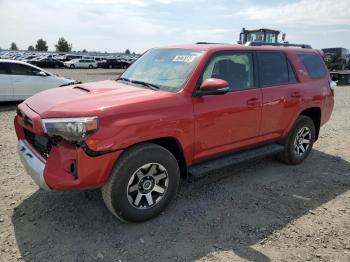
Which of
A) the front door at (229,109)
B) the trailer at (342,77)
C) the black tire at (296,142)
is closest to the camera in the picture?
the front door at (229,109)

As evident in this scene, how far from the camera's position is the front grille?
3.57 meters

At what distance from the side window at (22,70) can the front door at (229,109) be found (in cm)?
850

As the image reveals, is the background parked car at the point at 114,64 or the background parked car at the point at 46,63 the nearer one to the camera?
the background parked car at the point at 46,63

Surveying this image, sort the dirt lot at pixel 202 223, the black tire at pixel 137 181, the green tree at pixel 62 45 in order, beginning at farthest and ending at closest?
the green tree at pixel 62 45
the black tire at pixel 137 181
the dirt lot at pixel 202 223

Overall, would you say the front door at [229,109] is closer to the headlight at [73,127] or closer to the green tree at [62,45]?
the headlight at [73,127]

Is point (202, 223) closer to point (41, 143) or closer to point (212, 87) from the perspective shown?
point (212, 87)

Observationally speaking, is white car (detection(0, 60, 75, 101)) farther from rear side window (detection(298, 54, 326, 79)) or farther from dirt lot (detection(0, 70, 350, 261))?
rear side window (detection(298, 54, 326, 79))

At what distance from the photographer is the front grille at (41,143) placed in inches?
140

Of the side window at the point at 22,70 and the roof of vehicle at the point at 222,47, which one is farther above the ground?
the roof of vehicle at the point at 222,47

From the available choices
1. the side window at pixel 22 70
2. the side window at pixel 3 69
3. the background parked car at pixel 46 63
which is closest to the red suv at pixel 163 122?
the side window at pixel 3 69

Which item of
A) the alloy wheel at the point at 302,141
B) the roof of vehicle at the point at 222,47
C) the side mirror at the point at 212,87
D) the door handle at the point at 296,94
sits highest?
the roof of vehicle at the point at 222,47

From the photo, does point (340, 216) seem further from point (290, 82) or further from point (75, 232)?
point (75, 232)

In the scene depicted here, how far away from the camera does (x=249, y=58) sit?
4699mm

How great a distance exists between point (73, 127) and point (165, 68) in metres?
1.62
